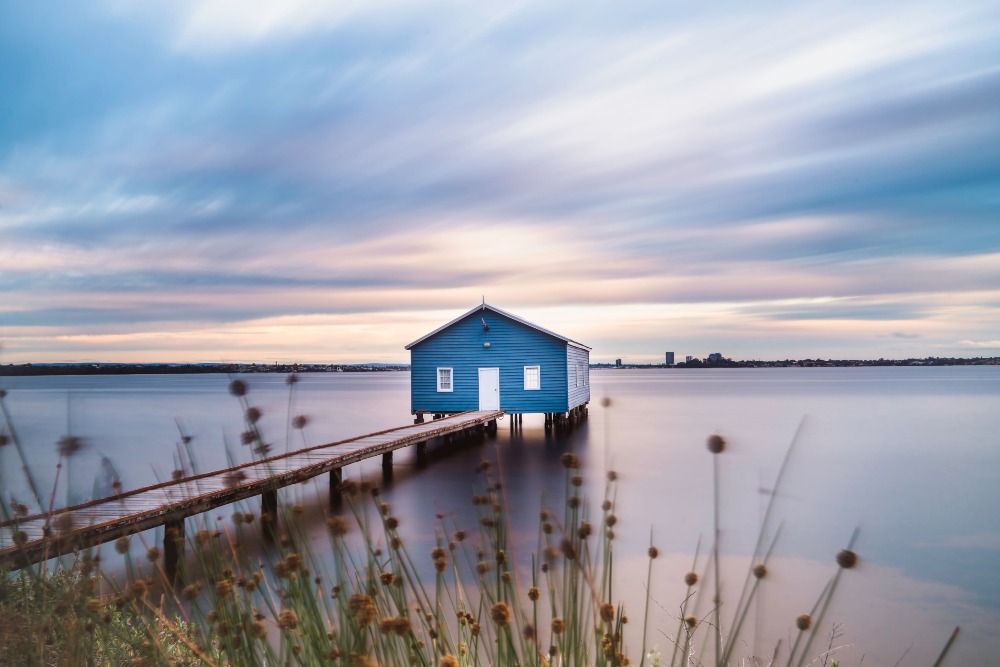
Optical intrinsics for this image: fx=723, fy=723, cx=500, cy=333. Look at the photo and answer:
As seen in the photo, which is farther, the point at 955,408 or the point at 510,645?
the point at 955,408

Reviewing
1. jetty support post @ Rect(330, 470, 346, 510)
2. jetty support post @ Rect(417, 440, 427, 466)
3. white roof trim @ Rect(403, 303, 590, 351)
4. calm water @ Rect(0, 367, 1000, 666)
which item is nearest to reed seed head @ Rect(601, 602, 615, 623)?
calm water @ Rect(0, 367, 1000, 666)

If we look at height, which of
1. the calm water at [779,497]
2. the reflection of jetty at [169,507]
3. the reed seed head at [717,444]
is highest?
the reed seed head at [717,444]

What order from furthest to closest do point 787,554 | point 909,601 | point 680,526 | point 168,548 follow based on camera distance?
point 680,526, point 787,554, point 909,601, point 168,548

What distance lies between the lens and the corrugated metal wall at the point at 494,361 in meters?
26.9

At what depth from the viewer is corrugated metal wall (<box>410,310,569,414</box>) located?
88.2ft

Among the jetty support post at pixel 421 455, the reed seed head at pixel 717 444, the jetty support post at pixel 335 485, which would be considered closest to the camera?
the reed seed head at pixel 717 444

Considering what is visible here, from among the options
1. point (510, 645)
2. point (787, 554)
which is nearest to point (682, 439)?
point (787, 554)

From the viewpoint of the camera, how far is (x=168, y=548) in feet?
29.2

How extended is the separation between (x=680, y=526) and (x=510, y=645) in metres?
12.5

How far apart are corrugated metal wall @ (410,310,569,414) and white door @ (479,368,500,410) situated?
Result: 15 cm

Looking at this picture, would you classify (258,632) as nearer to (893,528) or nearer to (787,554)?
(787,554)

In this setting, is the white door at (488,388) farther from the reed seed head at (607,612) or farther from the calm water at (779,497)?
the reed seed head at (607,612)

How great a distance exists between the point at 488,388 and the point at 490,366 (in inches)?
32.7

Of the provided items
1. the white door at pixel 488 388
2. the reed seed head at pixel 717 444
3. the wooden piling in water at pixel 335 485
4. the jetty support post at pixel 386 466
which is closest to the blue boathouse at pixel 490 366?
the white door at pixel 488 388
